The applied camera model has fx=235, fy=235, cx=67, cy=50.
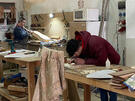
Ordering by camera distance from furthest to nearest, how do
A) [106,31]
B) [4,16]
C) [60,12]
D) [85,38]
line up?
1. [4,16]
2. [60,12]
3. [106,31]
4. [85,38]

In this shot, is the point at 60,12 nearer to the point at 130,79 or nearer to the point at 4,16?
the point at 4,16

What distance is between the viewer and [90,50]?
2.72 m

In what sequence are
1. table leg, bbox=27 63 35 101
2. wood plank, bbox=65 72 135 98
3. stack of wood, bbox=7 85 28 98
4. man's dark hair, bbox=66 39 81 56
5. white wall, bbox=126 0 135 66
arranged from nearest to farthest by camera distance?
wood plank, bbox=65 72 135 98 → man's dark hair, bbox=66 39 81 56 → table leg, bbox=27 63 35 101 → stack of wood, bbox=7 85 28 98 → white wall, bbox=126 0 135 66

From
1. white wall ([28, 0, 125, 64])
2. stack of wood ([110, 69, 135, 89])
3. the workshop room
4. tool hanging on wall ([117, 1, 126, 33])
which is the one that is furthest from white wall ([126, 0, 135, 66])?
stack of wood ([110, 69, 135, 89])

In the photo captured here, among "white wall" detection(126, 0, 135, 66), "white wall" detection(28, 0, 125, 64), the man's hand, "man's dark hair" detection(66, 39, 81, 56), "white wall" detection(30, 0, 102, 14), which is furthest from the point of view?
"white wall" detection(30, 0, 102, 14)

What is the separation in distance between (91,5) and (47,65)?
3168mm

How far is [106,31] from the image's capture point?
5.04 metres

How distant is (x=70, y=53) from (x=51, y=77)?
1.33ft

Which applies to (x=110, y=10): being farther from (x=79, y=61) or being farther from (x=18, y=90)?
(x=18, y=90)

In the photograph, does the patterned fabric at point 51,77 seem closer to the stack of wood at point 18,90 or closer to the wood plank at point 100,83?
the wood plank at point 100,83

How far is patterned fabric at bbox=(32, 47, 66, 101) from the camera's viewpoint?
2322 mm

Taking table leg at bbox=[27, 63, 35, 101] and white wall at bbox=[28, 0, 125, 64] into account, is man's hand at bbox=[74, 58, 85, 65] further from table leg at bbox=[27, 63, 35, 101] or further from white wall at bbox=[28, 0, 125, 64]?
white wall at bbox=[28, 0, 125, 64]

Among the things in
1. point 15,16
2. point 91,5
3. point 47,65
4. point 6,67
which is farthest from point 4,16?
point 47,65

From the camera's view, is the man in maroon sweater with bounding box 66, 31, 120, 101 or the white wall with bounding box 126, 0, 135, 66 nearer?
the man in maroon sweater with bounding box 66, 31, 120, 101
